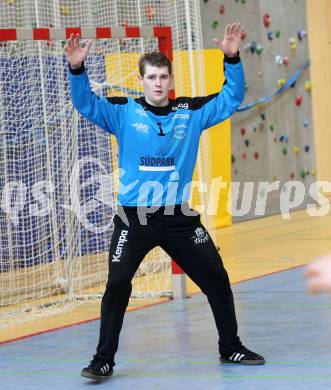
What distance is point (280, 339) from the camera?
5.87m

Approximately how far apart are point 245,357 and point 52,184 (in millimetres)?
3740

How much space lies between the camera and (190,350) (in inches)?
224

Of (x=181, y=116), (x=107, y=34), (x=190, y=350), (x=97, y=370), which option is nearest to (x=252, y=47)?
(x=107, y=34)

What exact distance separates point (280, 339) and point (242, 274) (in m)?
3.21

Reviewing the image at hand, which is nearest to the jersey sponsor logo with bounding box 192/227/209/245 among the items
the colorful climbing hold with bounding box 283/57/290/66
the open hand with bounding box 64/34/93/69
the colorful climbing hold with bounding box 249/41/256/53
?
the open hand with bounding box 64/34/93/69

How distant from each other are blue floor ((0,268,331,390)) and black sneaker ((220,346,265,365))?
0.15 ft

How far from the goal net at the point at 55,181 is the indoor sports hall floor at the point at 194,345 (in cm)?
91

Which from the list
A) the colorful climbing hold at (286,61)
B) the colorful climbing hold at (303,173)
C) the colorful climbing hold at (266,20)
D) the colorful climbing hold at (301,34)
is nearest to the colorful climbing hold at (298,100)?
the colorful climbing hold at (286,61)

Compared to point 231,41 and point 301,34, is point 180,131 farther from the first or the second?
point 301,34

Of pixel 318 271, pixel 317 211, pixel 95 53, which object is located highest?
pixel 95 53

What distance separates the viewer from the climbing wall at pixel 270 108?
1512cm

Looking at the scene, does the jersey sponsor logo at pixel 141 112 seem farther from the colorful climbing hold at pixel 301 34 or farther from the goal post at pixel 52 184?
the colorful climbing hold at pixel 301 34

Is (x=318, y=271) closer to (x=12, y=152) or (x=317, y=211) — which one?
(x=12, y=152)

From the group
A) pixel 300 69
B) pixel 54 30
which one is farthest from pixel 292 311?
pixel 300 69
